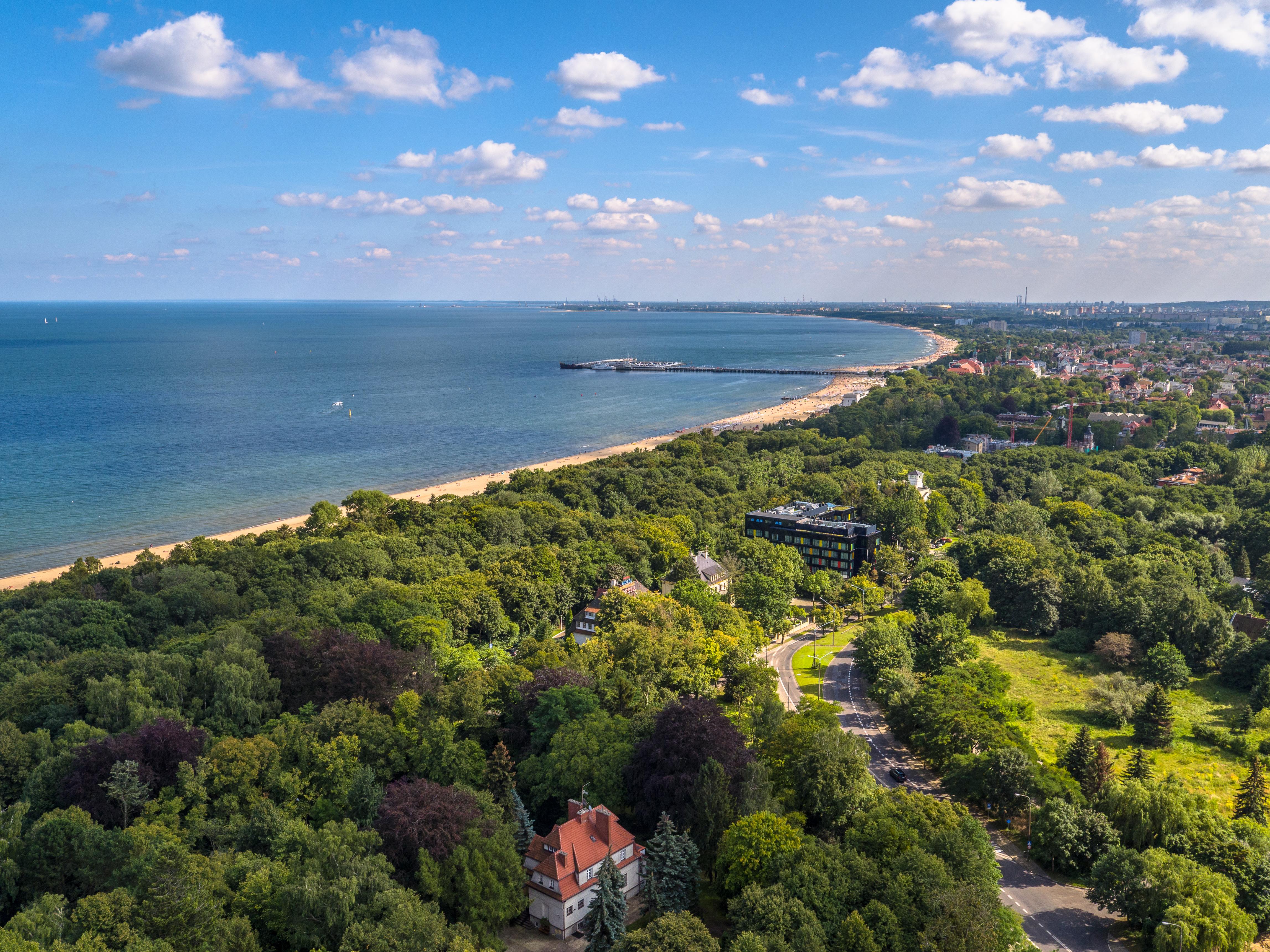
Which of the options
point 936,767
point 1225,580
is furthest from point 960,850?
point 1225,580

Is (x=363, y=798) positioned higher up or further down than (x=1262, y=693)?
higher up

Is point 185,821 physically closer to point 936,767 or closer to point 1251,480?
point 936,767

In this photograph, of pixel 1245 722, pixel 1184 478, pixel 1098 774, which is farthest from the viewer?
pixel 1184 478

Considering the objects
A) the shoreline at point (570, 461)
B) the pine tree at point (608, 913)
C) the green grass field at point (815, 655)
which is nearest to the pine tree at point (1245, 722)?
the green grass field at point (815, 655)

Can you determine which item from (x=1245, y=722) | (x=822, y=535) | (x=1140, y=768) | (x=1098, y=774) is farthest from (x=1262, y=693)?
(x=822, y=535)

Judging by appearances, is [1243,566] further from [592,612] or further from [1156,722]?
[592,612]

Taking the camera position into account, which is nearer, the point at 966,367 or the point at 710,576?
the point at 710,576
